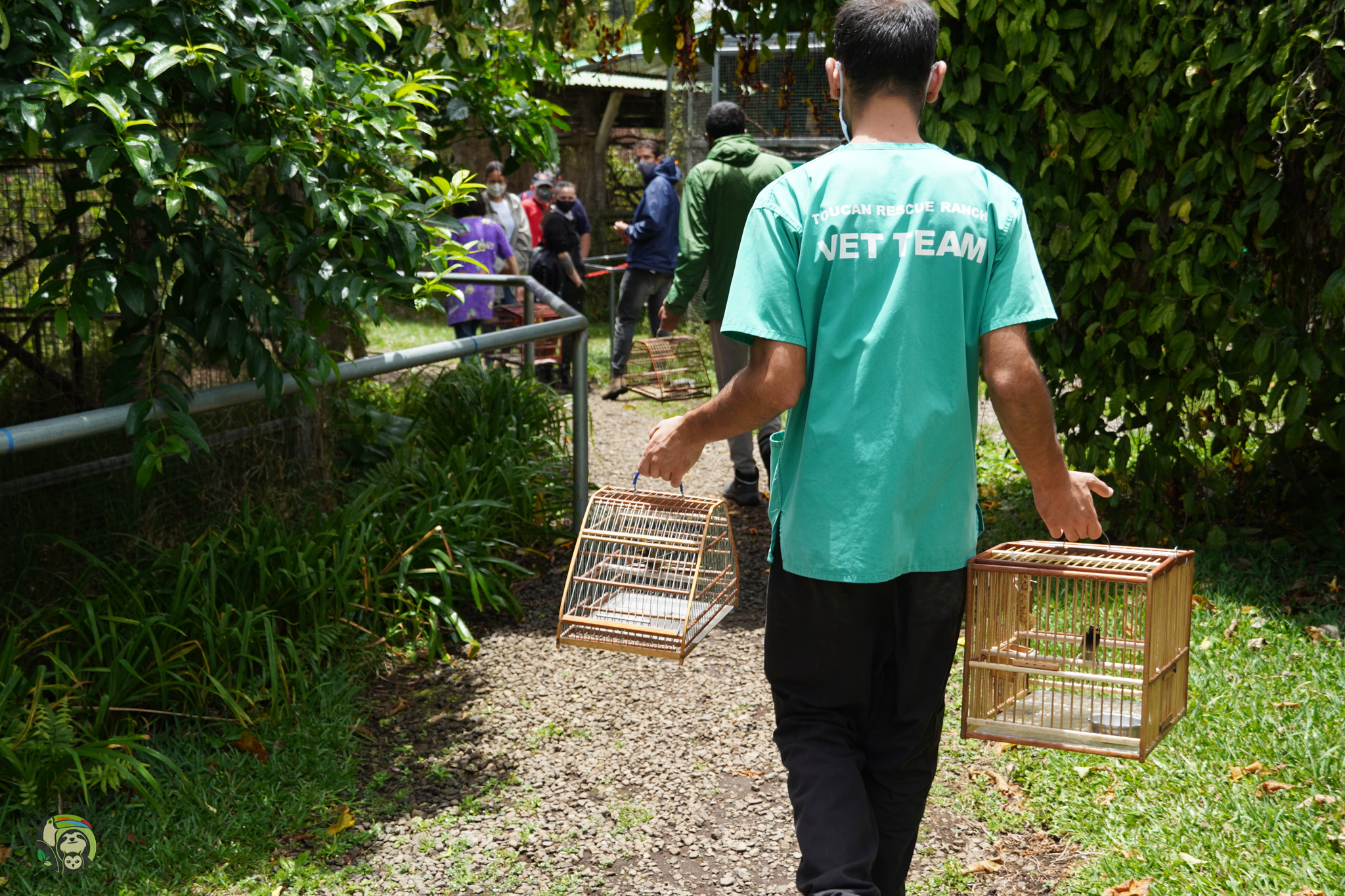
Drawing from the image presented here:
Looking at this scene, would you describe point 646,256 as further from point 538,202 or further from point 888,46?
point 888,46

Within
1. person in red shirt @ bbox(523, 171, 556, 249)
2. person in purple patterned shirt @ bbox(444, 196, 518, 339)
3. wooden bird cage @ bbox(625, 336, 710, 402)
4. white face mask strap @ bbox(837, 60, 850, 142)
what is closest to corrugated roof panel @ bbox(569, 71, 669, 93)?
person in red shirt @ bbox(523, 171, 556, 249)

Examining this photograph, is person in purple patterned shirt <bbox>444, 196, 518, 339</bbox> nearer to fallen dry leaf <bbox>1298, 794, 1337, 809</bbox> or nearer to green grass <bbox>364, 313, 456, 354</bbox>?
green grass <bbox>364, 313, 456, 354</bbox>

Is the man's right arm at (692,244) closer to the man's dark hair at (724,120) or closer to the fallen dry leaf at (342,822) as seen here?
the man's dark hair at (724,120)

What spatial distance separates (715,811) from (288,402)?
262cm

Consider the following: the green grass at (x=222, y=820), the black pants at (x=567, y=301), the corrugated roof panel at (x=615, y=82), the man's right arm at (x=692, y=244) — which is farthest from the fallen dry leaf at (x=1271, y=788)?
the corrugated roof panel at (x=615, y=82)

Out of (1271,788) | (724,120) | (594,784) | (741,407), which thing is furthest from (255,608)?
(724,120)

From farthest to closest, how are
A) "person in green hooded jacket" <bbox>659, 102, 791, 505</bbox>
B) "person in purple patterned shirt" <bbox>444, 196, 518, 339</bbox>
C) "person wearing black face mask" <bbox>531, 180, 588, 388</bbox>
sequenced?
"person wearing black face mask" <bbox>531, 180, 588, 388</bbox>, "person in purple patterned shirt" <bbox>444, 196, 518, 339</bbox>, "person in green hooded jacket" <bbox>659, 102, 791, 505</bbox>

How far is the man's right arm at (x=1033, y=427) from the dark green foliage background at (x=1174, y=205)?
8.06 ft

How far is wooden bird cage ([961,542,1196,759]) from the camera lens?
7.31 ft

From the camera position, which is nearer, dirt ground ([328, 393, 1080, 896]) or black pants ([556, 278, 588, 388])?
dirt ground ([328, 393, 1080, 896])

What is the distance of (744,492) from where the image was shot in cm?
636

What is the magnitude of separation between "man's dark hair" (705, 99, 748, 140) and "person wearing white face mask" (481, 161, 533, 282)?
3.86 meters

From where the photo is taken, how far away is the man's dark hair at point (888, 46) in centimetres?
215

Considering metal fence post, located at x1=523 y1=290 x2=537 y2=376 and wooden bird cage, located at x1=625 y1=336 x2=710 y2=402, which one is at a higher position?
metal fence post, located at x1=523 y1=290 x2=537 y2=376
